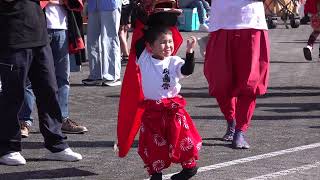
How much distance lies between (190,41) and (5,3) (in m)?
1.53

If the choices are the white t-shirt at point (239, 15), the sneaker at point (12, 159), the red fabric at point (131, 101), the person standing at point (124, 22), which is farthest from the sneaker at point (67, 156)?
the person standing at point (124, 22)

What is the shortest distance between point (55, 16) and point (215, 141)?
6.01ft

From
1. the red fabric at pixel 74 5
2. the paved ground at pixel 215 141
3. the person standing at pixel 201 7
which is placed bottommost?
the person standing at pixel 201 7

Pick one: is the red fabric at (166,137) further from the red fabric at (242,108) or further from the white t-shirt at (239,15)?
the white t-shirt at (239,15)

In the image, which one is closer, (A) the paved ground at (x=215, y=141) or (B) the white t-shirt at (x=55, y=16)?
(A) the paved ground at (x=215, y=141)

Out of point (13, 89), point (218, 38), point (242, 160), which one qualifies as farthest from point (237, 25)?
point (13, 89)

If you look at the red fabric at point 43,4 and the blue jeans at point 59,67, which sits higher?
the red fabric at point 43,4

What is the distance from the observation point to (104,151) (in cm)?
756

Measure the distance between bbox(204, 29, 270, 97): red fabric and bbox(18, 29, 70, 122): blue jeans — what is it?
1.32 m

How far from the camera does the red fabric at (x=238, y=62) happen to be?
7.80 m

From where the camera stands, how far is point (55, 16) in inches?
309

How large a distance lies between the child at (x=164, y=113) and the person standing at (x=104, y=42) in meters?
5.40

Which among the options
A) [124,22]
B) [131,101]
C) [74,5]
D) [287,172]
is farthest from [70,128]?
[124,22]

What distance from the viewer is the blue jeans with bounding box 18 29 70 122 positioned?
7855 millimetres
